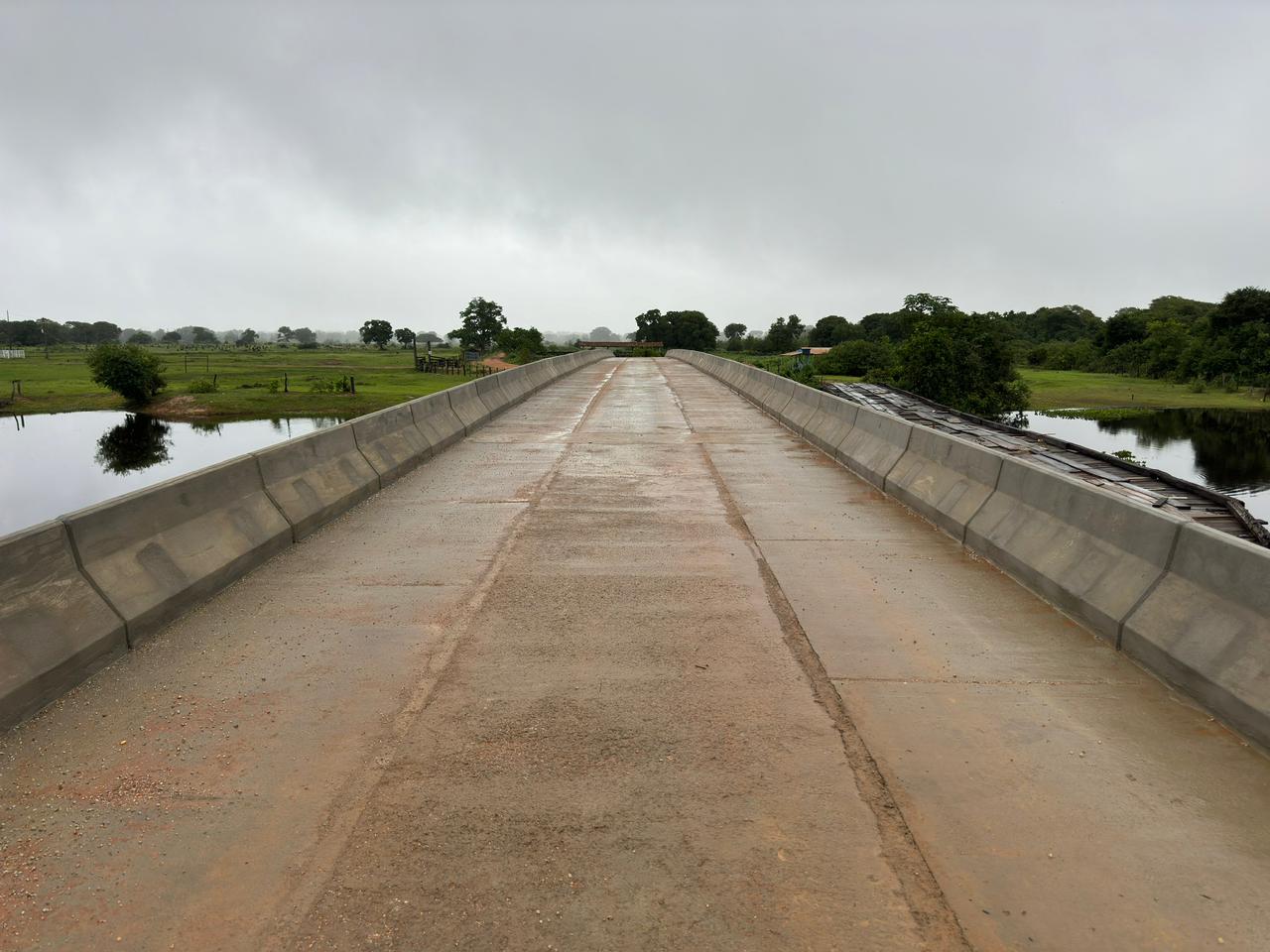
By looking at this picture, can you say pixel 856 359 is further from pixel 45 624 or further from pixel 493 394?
pixel 45 624

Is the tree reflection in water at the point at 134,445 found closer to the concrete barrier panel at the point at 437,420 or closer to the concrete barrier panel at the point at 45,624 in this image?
the concrete barrier panel at the point at 437,420

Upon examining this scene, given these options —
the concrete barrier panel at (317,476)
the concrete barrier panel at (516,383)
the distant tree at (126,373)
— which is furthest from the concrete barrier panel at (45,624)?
the distant tree at (126,373)

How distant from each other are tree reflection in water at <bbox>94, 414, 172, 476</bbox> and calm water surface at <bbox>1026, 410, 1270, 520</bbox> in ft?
200

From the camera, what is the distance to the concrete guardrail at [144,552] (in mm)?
4641

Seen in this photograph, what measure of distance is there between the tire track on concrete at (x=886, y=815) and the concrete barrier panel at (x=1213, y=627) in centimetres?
206

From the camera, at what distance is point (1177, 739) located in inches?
172

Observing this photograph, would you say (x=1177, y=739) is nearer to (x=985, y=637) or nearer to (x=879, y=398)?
(x=985, y=637)

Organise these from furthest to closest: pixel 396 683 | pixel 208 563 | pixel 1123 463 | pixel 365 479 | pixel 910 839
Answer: pixel 1123 463 < pixel 365 479 < pixel 208 563 < pixel 396 683 < pixel 910 839

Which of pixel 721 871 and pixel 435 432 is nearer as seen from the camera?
pixel 721 871

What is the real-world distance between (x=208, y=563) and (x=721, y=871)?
16.9 feet

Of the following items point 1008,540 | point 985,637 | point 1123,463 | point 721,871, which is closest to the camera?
point 721,871

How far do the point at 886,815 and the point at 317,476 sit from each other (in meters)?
7.68

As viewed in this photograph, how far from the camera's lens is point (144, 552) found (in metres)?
5.95

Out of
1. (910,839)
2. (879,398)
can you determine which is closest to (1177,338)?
(879,398)
